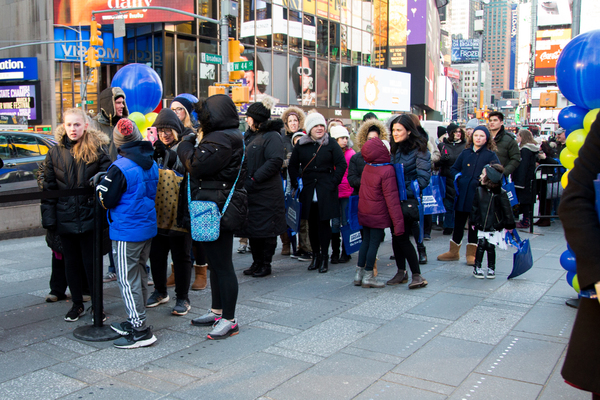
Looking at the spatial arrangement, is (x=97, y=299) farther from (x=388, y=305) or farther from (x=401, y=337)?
(x=388, y=305)

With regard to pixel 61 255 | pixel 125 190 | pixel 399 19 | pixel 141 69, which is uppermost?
pixel 399 19

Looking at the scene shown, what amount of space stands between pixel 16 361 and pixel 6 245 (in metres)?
5.38

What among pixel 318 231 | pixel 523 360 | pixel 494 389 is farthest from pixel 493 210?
pixel 494 389

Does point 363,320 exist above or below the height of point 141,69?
below

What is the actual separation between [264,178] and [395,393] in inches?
134

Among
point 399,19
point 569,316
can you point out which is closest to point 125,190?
point 569,316

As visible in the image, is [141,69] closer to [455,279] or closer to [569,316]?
[455,279]

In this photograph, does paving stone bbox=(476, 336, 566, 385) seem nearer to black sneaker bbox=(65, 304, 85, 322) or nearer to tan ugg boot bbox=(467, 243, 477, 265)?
tan ugg boot bbox=(467, 243, 477, 265)

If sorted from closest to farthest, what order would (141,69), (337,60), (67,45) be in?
(141,69), (67,45), (337,60)

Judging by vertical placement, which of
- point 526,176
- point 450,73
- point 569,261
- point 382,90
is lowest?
point 569,261

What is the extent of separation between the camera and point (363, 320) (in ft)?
16.5

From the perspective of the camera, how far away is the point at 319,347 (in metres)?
4.30

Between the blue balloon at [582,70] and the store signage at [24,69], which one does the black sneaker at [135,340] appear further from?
the store signage at [24,69]

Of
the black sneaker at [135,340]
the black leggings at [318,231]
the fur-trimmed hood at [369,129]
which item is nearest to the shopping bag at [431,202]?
the fur-trimmed hood at [369,129]
